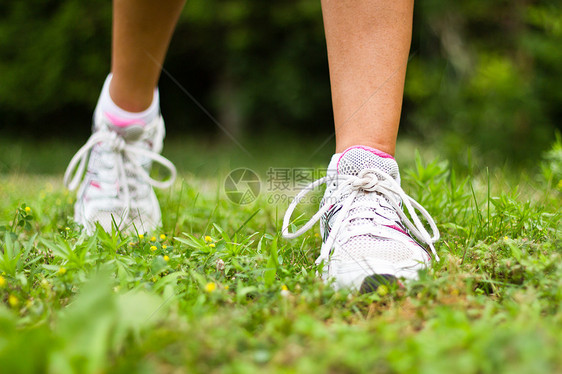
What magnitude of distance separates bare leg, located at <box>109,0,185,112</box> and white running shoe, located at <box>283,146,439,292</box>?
80 centimetres

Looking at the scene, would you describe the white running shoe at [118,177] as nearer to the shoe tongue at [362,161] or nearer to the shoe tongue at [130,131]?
the shoe tongue at [130,131]

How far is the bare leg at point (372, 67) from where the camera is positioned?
49.4 inches

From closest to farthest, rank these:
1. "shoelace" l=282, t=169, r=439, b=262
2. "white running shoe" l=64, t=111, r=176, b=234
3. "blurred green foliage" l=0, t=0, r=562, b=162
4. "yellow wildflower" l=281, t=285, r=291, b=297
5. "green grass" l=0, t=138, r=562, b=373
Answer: "green grass" l=0, t=138, r=562, b=373 → "yellow wildflower" l=281, t=285, r=291, b=297 → "shoelace" l=282, t=169, r=439, b=262 → "white running shoe" l=64, t=111, r=176, b=234 → "blurred green foliage" l=0, t=0, r=562, b=162

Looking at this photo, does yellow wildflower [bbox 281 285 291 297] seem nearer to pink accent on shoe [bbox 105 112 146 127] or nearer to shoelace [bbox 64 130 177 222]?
shoelace [bbox 64 130 177 222]

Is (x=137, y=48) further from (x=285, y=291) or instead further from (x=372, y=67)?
(x=285, y=291)

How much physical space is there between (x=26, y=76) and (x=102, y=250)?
893 cm

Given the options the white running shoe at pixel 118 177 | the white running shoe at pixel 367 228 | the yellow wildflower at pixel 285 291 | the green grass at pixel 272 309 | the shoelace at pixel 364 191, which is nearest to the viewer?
the green grass at pixel 272 309

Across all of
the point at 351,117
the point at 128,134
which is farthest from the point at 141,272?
the point at 128,134

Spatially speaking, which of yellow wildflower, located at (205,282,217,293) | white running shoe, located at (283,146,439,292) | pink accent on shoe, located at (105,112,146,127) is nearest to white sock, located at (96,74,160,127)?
pink accent on shoe, located at (105,112,146,127)

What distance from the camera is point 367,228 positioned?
1119 mm

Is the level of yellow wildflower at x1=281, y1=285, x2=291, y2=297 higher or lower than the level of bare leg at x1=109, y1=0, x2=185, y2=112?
lower

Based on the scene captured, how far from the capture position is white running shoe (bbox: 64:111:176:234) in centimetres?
160

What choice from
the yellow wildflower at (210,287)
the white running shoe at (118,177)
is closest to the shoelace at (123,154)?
the white running shoe at (118,177)

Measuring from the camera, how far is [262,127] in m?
10.9
